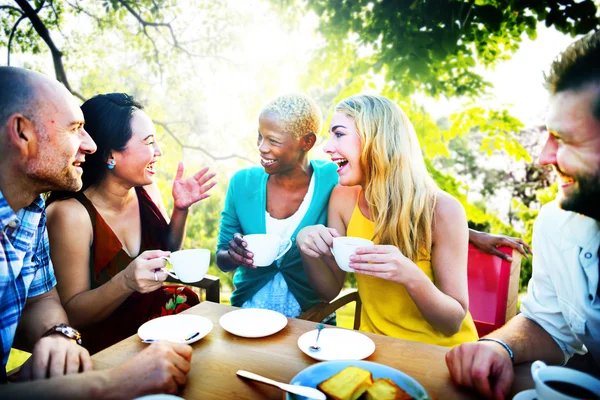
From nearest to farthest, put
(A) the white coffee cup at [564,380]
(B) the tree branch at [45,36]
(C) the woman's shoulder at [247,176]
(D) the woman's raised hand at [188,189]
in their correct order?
(A) the white coffee cup at [564,380] < (D) the woman's raised hand at [188,189] < (C) the woman's shoulder at [247,176] < (B) the tree branch at [45,36]

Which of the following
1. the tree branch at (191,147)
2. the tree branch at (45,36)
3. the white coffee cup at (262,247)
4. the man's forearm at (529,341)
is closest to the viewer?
the man's forearm at (529,341)

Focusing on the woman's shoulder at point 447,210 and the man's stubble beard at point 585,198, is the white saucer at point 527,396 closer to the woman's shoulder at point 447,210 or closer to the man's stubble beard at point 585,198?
the man's stubble beard at point 585,198

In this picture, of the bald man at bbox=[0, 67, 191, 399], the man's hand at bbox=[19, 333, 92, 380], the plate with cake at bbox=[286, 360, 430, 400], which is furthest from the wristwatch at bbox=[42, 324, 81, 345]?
the plate with cake at bbox=[286, 360, 430, 400]

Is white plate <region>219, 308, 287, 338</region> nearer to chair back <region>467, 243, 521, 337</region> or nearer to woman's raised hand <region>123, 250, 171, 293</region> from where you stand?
woman's raised hand <region>123, 250, 171, 293</region>

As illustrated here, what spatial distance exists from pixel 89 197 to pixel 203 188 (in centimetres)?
70

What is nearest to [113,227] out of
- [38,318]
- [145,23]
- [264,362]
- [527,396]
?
[38,318]

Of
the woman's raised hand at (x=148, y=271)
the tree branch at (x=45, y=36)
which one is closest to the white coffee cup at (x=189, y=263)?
the woman's raised hand at (x=148, y=271)

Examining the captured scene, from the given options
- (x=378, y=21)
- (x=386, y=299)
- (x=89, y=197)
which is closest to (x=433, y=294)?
(x=386, y=299)

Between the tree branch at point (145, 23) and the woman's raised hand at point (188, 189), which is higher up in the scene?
the tree branch at point (145, 23)

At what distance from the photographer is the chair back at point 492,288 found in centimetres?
214

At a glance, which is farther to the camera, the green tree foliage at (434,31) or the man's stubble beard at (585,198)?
the green tree foliage at (434,31)

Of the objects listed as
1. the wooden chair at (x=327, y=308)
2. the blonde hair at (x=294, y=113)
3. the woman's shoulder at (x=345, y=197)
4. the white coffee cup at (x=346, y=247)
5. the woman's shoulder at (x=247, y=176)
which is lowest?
the wooden chair at (x=327, y=308)

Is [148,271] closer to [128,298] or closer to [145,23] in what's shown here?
[128,298]

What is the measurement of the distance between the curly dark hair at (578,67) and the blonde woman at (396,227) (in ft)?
2.73
